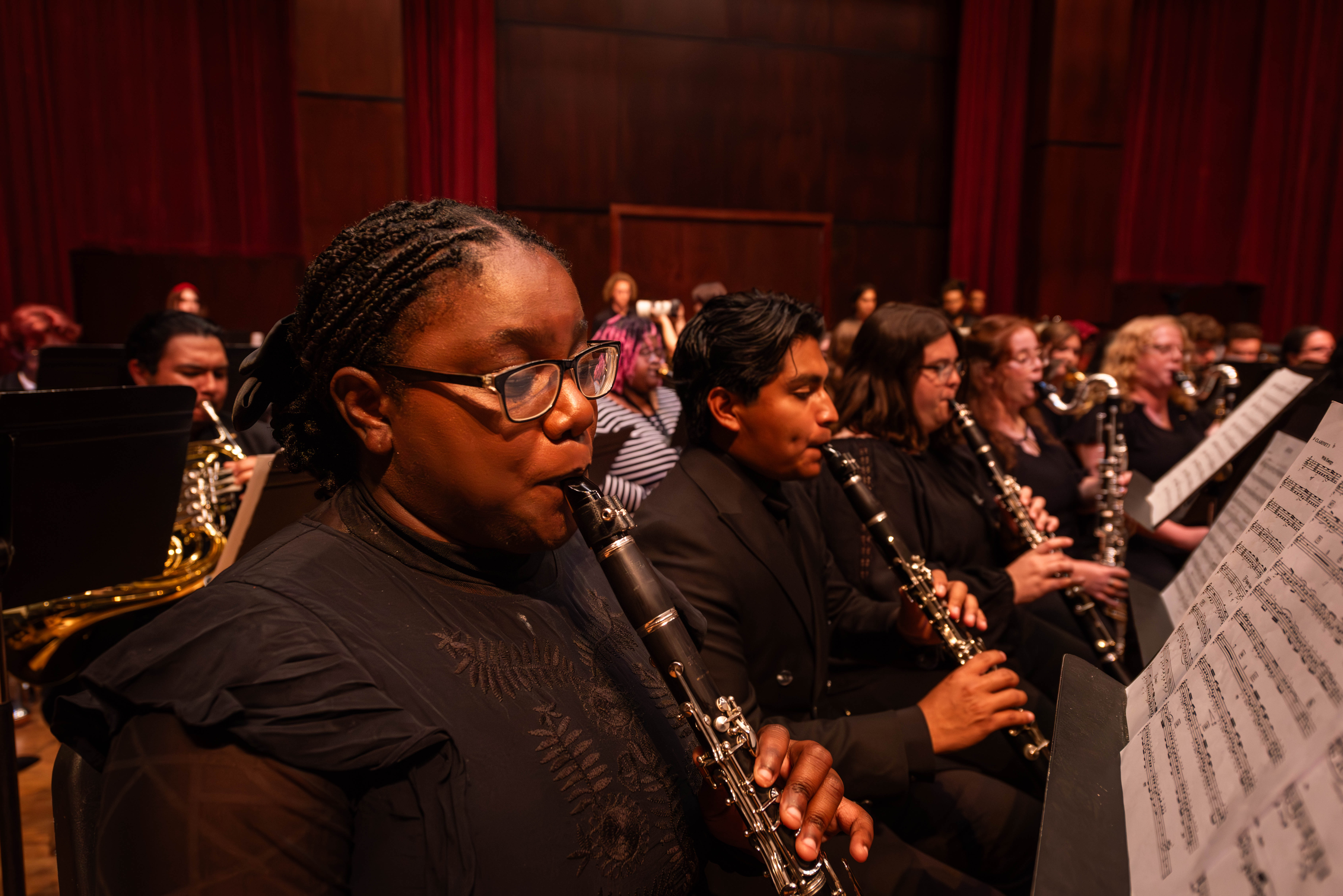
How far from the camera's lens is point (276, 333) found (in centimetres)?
105

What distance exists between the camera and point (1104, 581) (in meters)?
2.57

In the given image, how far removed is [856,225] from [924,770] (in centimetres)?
772

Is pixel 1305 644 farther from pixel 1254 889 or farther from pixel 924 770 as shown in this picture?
pixel 924 770

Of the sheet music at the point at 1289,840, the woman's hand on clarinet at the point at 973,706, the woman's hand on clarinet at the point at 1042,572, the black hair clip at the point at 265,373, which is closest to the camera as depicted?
the sheet music at the point at 1289,840

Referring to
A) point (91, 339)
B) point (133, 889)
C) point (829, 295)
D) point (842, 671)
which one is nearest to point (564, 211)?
point (829, 295)

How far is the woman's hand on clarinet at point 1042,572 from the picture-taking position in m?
2.36

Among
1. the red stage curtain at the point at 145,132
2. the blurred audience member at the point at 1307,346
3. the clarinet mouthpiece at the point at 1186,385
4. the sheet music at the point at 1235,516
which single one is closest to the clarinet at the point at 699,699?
the sheet music at the point at 1235,516

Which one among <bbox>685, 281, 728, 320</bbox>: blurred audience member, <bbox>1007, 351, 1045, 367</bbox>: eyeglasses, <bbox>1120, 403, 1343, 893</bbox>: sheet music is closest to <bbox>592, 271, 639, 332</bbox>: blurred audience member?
<bbox>685, 281, 728, 320</bbox>: blurred audience member

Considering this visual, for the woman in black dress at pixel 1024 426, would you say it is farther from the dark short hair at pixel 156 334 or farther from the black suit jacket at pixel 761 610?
the dark short hair at pixel 156 334

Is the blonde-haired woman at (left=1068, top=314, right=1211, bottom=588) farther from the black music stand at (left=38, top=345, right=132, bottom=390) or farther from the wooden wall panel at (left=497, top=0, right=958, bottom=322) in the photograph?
the wooden wall panel at (left=497, top=0, right=958, bottom=322)

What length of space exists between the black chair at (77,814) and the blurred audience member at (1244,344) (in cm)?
772

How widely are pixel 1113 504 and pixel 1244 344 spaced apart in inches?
193

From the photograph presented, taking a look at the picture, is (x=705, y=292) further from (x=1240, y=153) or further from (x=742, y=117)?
(x=1240, y=153)

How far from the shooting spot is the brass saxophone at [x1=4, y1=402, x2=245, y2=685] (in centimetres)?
204
